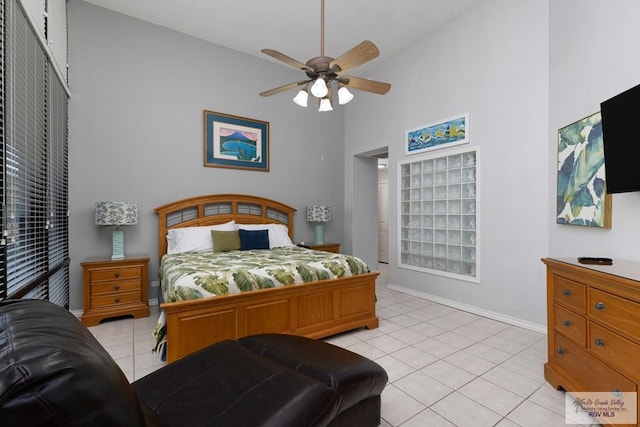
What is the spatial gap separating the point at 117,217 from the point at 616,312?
4.29 meters

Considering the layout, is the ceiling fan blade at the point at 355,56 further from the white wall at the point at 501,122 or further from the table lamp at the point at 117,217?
the table lamp at the point at 117,217

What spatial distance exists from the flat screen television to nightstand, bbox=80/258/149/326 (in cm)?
427

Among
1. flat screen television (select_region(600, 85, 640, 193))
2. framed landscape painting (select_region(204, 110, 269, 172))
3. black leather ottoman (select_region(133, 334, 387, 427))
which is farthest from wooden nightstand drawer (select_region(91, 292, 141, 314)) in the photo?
flat screen television (select_region(600, 85, 640, 193))

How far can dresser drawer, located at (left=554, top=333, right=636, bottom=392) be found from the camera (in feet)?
5.28

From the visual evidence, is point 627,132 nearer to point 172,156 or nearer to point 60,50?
point 172,156

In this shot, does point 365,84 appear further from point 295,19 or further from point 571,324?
point 571,324

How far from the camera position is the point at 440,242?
4215 millimetres

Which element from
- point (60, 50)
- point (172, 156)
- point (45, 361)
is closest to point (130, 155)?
point (172, 156)

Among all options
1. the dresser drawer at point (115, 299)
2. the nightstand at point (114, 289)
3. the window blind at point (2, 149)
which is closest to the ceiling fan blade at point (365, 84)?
the window blind at point (2, 149)

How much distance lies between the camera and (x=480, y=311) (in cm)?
370

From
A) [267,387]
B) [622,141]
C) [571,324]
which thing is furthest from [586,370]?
[267,387]

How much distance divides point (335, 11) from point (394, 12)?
733mm

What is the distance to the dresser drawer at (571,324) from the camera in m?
1.89

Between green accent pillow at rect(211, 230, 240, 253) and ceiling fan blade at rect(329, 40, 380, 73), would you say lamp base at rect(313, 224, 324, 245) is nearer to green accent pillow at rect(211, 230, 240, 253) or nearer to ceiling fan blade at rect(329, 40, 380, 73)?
green accent pillow at rect(211, 230, 240, 253)
